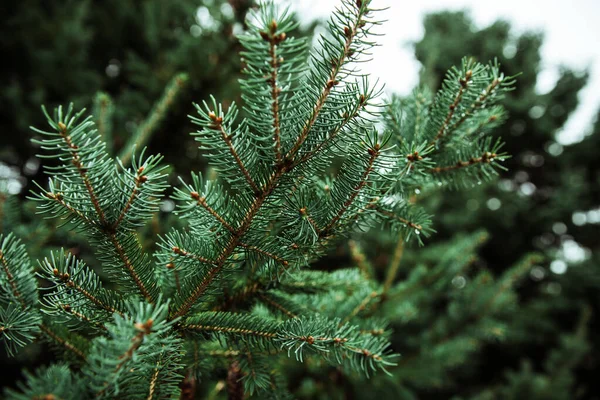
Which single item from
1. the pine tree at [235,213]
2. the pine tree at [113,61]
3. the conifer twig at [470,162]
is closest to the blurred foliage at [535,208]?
the pine tree at [113,61]

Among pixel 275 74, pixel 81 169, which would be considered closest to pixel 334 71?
pixel 275 74

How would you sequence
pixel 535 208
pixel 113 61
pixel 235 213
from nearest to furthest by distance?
A: 1. pixel 235 213
2. pixel 113 61
3. pixel 535 208

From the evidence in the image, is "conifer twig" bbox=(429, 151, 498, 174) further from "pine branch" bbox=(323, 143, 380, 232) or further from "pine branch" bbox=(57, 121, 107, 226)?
"pine branch" bbox=(57, 121, 107, 226)

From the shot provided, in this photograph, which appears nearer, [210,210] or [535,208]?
[210,210]

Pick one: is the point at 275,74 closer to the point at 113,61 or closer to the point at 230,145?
the point at 230,145

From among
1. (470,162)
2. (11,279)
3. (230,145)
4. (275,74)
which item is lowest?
(11,279)

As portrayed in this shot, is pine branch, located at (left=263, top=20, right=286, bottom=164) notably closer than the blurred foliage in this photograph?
Yes

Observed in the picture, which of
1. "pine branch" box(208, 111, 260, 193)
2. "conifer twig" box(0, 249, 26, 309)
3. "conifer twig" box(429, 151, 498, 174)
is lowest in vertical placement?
"conifer twig" box(0, 249, 26, 309)

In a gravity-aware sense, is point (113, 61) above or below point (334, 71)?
below

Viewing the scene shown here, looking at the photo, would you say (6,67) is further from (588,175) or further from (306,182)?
(588,175)

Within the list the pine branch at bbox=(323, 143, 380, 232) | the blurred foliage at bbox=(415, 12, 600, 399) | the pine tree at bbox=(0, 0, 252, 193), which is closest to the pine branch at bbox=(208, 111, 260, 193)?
the pine branch at bbox=(323, 143, 380, 232)

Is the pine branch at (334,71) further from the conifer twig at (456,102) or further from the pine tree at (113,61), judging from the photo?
the pine tree at (113,61)

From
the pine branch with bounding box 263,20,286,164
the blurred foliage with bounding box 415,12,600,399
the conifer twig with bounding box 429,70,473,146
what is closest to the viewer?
the pine branch with bounding box 263,20,286,164

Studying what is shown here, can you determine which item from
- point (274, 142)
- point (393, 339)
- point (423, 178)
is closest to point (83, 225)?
point (274, 142)
